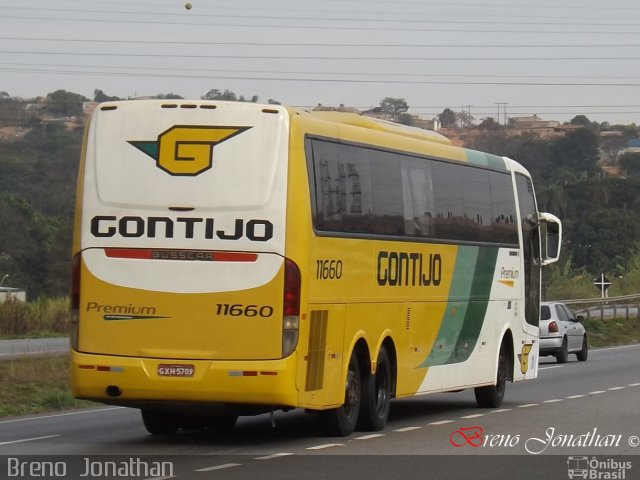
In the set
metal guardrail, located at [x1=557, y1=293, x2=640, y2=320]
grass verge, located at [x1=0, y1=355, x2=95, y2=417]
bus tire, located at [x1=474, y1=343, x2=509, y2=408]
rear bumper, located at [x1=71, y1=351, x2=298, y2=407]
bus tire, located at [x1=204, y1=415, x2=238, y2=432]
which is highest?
rear bumper, located at [x1=71, y1=351, x2=298, y2=407]

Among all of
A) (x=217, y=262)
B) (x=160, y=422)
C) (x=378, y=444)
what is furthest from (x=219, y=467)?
(x=160, y=422)

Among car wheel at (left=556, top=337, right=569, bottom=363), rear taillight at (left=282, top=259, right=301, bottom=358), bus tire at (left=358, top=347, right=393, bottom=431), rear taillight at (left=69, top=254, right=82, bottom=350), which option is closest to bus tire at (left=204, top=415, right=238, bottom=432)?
bus tire at (left=358, top=347, right=393, bottom=431)

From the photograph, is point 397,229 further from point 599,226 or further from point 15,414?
A: point 599,226

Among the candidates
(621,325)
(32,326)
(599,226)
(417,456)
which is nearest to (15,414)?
(417,456)

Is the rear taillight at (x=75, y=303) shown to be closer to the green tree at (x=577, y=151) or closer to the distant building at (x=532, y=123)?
the green tree at (x=577, y=151)

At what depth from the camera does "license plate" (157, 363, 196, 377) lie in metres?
15.5

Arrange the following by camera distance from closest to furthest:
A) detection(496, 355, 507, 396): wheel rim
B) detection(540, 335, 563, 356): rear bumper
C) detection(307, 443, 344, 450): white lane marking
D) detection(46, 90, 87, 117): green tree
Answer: detection(307, 443, 344, 450): white lane marking
detection(496, 355, 507, 396): wheel rim
detection(540, 335, 563, 356): rear bumper
detection(46, 90, 87, 117): green tree

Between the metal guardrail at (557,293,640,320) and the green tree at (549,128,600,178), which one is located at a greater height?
the green tree at (549,128,600,178)

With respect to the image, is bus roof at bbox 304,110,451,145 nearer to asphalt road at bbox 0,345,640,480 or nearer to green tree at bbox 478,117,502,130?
asphalt road at bbox 0,345,640,480

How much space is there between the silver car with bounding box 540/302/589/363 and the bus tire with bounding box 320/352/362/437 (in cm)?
2145

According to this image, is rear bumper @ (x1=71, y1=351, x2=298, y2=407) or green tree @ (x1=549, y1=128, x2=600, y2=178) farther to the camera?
green tree @ (x1=549, y1=128, x2=600, y2=178)

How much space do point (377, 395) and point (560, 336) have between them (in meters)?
21.1

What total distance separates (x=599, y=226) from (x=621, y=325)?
3448cm

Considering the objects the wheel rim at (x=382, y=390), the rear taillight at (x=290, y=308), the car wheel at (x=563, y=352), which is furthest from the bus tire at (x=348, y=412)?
the car wheel at (x=563, y=352)
